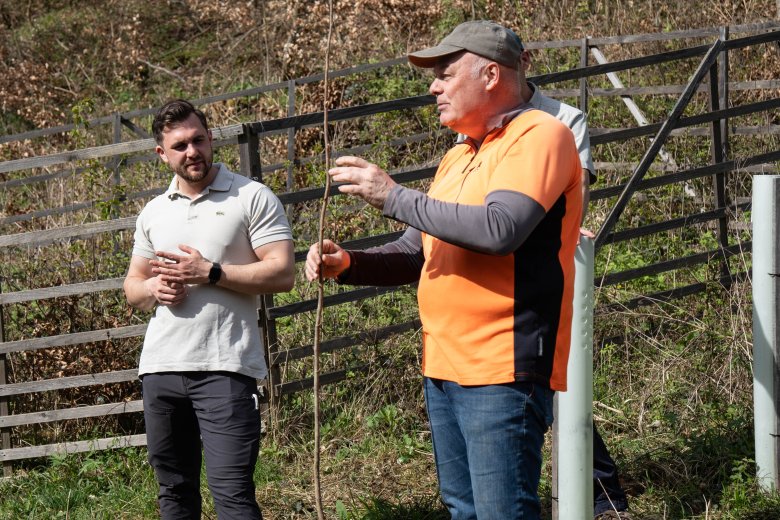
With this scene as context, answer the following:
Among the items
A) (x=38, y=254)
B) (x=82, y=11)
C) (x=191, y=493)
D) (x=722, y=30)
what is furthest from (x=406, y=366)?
(x=82, y=11)

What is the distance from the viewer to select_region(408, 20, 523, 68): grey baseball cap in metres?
2.65

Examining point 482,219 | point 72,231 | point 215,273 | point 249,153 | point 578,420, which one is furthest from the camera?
point 72,231

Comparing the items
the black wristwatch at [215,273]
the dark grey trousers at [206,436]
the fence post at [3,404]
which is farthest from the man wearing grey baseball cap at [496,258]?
the fence post at [3,404]

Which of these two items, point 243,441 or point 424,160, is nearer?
point 243,441

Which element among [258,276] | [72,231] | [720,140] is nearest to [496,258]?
[258,276]

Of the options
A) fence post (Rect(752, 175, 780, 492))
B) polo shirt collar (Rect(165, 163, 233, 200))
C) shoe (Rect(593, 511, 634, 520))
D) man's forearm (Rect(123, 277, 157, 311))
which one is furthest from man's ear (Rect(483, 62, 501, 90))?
shoe (Rect(593, 511, 634, 520))

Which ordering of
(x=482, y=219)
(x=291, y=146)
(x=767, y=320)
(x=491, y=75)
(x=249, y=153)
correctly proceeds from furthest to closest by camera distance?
(x=291, y=146) < (x=249, y=153) < (x=767, y=320) < (x=491, y=75) < (x=482, y=219)

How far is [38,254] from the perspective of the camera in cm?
591

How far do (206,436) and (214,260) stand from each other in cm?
63

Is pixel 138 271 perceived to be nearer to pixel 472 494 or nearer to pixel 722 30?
pixel 472 494

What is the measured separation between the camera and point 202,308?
3664 millimetres

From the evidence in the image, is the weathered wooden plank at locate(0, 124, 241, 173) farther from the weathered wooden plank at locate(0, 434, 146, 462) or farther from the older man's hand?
the older man's hand

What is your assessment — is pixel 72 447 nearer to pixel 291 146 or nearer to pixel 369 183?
pixel 369 183

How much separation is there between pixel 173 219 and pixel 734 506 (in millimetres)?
2466
